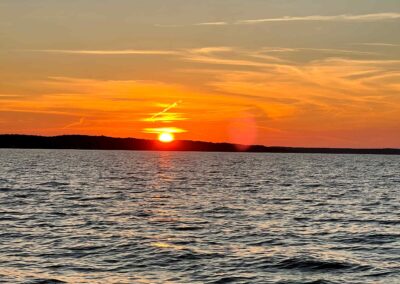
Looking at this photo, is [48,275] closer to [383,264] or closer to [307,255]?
Answer: [307,255]

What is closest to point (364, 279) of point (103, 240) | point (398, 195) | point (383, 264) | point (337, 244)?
point (383, 264)

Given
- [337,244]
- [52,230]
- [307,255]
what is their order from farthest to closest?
[52,230]
[337,244]
[307,255]

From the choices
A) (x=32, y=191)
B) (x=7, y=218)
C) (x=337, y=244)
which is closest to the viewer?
(x=337, y=244)

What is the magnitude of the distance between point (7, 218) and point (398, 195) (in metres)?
49.1

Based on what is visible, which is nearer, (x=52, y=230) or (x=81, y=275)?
(x=81, y=275)

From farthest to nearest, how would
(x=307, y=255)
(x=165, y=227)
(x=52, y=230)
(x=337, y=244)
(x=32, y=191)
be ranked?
(x=32, y=191), (x=165, y=227), (x=52, y=230), (x=337, y=244), (x=307, y=255)

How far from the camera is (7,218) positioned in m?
45.1

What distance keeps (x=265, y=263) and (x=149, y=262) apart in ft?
19.9

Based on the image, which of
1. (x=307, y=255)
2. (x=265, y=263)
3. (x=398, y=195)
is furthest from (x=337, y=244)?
(x=398, y=195)

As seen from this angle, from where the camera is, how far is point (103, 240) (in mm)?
35875

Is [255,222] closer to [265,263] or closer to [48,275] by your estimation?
[265,263]

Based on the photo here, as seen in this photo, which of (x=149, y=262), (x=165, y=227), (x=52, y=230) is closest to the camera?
(x=149, y=262)

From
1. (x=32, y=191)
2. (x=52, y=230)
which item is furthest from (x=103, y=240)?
(x=32, y=191)

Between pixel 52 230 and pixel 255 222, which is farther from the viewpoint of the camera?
pixel 255 222
